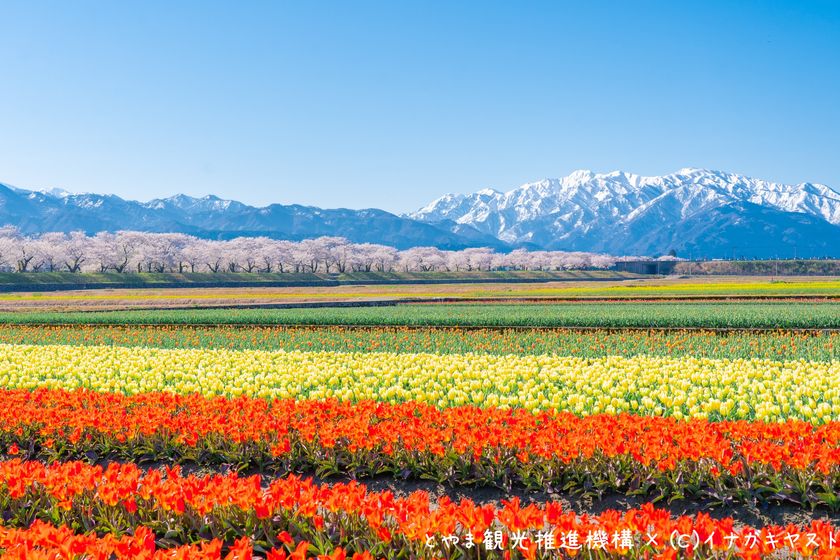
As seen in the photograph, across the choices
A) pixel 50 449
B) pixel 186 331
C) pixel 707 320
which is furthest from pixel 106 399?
pixel 707 320

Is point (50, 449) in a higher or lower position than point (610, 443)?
lower

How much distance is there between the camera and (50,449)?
424 inches

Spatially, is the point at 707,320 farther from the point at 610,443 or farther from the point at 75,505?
the point at 75,505

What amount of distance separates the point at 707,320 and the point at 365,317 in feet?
52.1

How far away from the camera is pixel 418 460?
30.4 ft

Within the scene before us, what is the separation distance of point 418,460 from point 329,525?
284 cm

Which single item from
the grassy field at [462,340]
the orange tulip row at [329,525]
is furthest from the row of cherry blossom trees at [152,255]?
the orange tulip row at [329,525]

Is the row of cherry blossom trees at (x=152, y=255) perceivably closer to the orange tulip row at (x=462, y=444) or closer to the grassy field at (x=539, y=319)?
the grassy field at (x=539, y=319)

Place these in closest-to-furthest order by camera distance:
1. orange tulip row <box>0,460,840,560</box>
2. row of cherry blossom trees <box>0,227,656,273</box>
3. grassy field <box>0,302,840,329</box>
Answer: orange tulip row <box>0,460,840,560</box>
grassy field <box>0,302,840,329</box>
row of cherry blossom trees <box>0,227,656,273</box>

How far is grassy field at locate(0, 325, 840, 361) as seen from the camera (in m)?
22.2

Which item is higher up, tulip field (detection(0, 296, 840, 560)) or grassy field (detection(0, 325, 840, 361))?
tulip field (detection(0, 296, 840, 560))

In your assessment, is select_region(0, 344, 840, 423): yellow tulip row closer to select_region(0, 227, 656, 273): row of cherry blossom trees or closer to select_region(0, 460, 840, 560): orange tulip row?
select_region(0, 460, 840, 560): orange tulip row

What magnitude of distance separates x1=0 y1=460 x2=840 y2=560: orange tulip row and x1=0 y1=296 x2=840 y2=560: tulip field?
21mm

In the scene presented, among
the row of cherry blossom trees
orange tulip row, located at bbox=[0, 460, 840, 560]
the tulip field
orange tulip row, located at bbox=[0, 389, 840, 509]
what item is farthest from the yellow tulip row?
the row of cherry blossom trees
